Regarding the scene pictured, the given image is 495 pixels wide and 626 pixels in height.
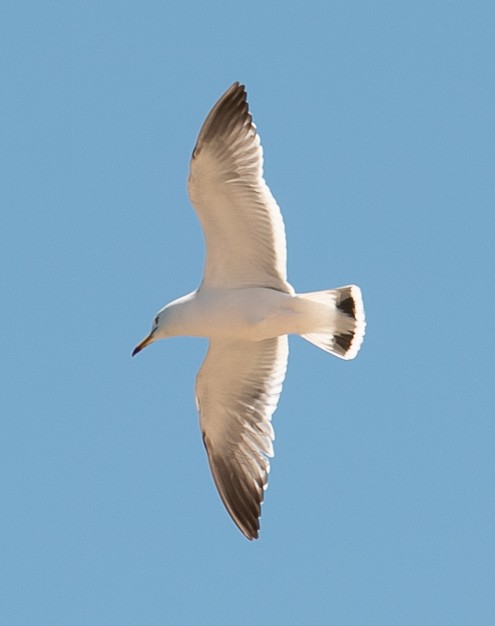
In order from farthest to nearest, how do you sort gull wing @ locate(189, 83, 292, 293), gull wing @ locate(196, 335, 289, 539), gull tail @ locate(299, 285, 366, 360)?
1. gull wing @ locate(196, 335, 289, 539)
2. gull tail @ locate(299, 285, 366, 360)
3. gull wing @ locate(189, 83, 292, 293)

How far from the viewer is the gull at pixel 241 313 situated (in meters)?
11.9

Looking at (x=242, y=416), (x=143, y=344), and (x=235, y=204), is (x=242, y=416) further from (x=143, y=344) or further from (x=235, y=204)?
(x=235, y=204)

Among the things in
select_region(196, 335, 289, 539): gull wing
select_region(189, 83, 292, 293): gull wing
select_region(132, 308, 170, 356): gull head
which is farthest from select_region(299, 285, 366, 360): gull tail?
select_region(132, 308, 170, 356): gull head

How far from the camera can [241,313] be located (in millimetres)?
12148

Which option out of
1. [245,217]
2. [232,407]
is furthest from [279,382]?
[245,217]

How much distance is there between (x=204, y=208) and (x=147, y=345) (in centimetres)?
133

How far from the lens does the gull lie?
39.0ft

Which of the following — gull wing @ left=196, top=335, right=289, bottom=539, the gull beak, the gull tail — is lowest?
gull wing @ left=196, top=335, right=289, bottom=539

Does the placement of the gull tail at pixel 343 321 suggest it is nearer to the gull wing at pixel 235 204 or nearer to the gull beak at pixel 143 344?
the gull wing at pixel 235 204

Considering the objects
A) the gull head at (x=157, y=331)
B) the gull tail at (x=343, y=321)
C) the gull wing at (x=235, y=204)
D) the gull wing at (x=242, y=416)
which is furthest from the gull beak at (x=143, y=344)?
the gull tail at (x=343, y=321)

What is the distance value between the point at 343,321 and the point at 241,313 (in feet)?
2.74

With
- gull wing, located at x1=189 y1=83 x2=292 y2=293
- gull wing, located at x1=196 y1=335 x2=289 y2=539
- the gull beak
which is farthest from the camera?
gull wing, located at x1=196 y1=335 x2=289 y2=539

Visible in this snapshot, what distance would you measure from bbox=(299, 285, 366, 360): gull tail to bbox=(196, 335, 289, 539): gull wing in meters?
0.71

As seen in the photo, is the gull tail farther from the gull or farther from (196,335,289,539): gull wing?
(196,335,289,539): gull wing
